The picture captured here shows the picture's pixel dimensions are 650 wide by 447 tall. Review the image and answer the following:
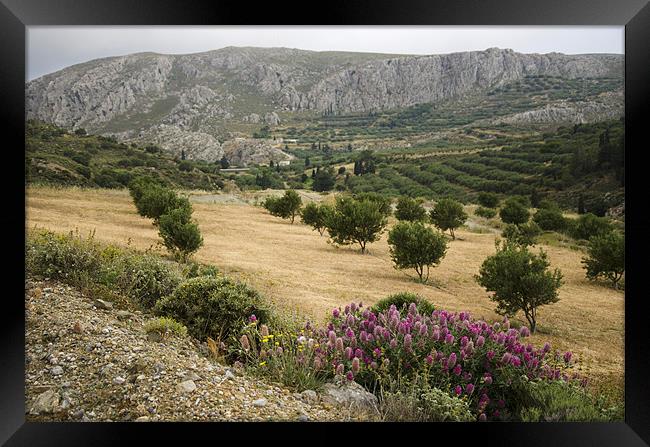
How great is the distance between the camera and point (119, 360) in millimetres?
2904

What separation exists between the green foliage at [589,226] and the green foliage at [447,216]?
2154 millimetres

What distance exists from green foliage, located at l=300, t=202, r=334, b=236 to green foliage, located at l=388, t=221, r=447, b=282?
238 cm

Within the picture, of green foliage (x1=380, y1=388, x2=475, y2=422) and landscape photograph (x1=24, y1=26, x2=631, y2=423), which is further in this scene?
landscape photograph (x1=24, y1=26, x2=631, y2=423)

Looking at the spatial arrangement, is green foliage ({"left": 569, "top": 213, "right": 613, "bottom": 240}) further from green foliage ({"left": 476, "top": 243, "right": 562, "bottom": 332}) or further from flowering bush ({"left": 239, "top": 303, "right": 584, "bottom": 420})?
flowering bush ({"left": 239, "top": 303, "right": 584, "bottom": 420})

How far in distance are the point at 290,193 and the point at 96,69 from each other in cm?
427

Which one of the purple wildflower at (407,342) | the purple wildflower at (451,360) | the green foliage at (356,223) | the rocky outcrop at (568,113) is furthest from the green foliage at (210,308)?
the rocky outcrop at (568,113)

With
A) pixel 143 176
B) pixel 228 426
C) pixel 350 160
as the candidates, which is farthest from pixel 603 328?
pixel 143 176

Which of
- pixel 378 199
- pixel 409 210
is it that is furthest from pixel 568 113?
pixel 378 199

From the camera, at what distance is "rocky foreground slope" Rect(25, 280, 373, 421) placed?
274cm

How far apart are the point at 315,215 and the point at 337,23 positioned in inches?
258

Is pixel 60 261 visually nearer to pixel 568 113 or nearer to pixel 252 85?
pixel 252 85

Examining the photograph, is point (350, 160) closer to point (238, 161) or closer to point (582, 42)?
point (238, 161)

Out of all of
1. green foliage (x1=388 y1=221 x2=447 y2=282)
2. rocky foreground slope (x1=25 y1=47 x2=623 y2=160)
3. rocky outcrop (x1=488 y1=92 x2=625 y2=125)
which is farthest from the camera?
rocky outcrop (x1=488 y1=92 x2=625 y2=125)

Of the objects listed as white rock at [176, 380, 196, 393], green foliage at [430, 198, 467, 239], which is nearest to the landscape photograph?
white rock at [176, 380, 196, 393]
